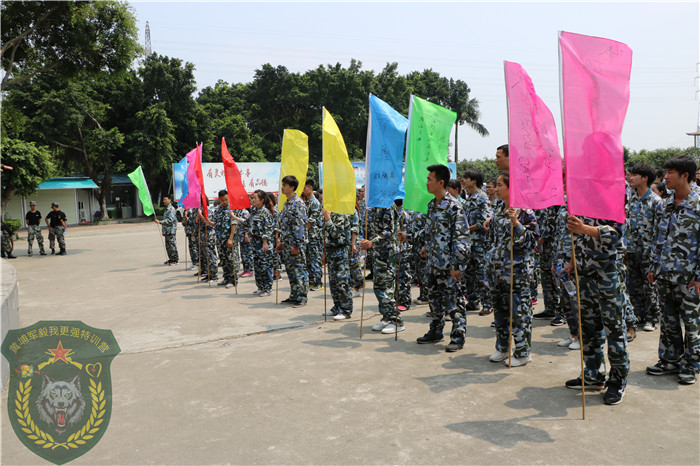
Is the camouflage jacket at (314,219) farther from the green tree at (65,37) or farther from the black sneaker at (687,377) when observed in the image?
the green tree at (65,37)

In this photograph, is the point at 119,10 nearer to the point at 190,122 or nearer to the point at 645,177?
the point at 645,177

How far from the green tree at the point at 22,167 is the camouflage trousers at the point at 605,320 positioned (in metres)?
20.3

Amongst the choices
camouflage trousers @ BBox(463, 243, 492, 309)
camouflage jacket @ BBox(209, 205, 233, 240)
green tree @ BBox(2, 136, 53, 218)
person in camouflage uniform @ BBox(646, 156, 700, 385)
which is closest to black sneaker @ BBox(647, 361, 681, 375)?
person in camouflage uniform @ BBox(646, 156, 700, 385)

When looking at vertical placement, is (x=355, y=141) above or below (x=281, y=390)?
above

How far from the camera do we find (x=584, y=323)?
4.20 m

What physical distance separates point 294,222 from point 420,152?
2.85m

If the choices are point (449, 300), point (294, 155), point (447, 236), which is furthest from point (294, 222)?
point (449, 300)

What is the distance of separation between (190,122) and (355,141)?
15.2 metres

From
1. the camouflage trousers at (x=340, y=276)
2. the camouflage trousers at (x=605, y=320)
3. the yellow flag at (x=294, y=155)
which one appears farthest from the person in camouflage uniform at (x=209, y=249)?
the camouflage trousers at (x=605, y=320)

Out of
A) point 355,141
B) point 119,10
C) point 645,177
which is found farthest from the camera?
point 355,141

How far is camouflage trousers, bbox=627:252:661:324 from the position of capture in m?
6.05

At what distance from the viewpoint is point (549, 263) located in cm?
681

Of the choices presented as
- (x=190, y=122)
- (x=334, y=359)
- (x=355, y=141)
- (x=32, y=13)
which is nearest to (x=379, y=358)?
(x=334, y=359)

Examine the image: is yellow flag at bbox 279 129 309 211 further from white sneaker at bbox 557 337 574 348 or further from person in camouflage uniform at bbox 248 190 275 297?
white sneaker at bbox 557 337 574 348
